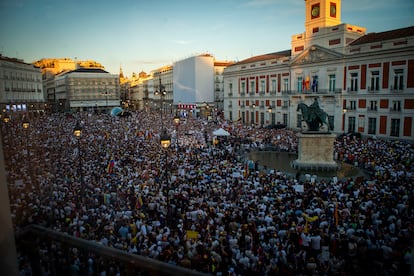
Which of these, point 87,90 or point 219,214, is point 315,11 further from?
point 87,90

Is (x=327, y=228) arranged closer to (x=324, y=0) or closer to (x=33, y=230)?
(x=33, y=230)

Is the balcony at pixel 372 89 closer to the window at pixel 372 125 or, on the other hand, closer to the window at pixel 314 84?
the window at pixel 372 125

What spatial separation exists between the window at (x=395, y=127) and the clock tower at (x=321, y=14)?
14.9m

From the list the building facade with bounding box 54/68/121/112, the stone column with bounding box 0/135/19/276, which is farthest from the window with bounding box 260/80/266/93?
the stone column with bounding box 0/135/19/276

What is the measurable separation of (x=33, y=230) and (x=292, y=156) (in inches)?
880

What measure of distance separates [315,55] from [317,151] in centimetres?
2235

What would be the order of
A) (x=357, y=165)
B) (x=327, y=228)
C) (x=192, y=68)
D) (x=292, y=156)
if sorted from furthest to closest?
(x=192, y=68) < (x=292, y=156) < (x=357, y=165) < (x=327, y=228)

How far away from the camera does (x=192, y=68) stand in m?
63.1

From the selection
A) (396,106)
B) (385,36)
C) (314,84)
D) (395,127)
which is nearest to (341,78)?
(314,84)

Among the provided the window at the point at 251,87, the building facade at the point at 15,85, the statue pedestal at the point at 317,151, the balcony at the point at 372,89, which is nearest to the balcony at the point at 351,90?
the balcony at the point at 372,89

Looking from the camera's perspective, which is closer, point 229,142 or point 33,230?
point 33,230

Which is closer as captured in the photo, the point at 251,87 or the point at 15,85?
the point at 15,85

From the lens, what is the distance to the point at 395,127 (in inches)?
1168

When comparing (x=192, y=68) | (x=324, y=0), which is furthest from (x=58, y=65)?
(x=324, y=0)
